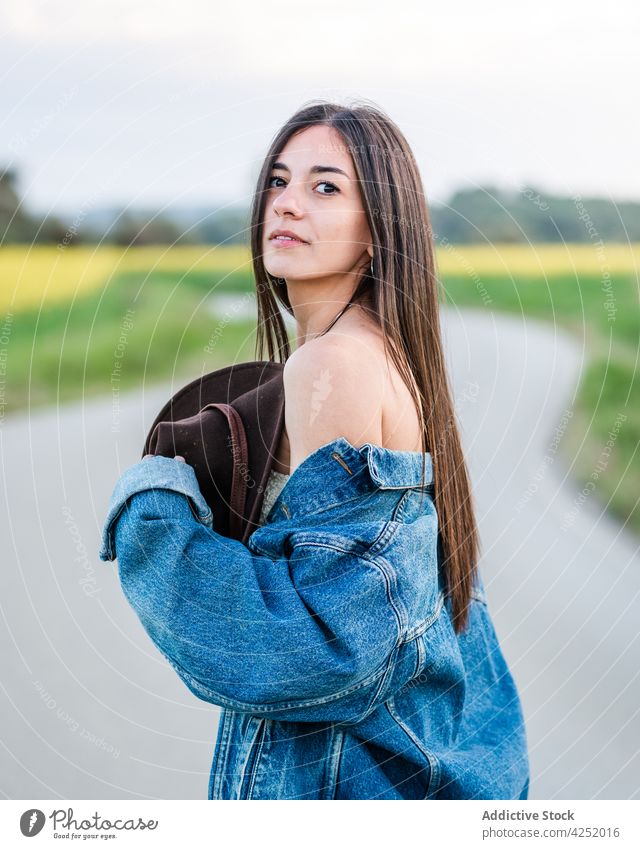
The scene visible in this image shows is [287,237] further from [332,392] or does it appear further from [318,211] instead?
[332,392]

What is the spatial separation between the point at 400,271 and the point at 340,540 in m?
0.39

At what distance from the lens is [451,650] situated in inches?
53.1

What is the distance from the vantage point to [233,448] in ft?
4.26

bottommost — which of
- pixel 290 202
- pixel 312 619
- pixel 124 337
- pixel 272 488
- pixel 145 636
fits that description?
pixel 145 636

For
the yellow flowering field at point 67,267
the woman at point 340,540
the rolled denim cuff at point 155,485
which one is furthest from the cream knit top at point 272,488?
the yellow flowering field at point 67,267

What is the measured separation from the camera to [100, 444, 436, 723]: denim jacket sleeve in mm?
1134

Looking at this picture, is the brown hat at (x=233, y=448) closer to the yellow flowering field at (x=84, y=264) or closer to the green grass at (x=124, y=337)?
the green grass at (x=124, y=337)

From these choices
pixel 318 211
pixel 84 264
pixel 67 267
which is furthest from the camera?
pixel 84 264

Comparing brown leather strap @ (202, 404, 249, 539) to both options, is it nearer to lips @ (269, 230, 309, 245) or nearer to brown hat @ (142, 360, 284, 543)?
brown hat @ (142, 360, 284, 543)

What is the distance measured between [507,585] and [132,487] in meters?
2.91

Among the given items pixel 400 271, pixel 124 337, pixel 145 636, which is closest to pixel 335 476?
pixel 400 271
